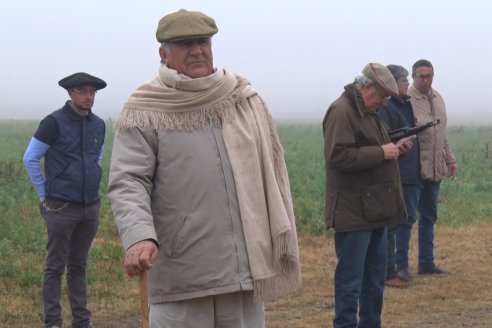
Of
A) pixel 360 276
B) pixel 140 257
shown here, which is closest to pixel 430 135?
pixel 360 276

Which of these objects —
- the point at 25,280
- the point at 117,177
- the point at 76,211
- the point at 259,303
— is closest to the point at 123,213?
the point at 117,177

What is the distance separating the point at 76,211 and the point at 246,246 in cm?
294

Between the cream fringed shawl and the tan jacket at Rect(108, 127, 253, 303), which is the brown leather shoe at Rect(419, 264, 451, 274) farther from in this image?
the tan jacket at Rect(108, 127, 253, 303)

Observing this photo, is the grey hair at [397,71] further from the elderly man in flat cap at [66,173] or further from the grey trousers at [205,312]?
the grey trousers at [205,312]

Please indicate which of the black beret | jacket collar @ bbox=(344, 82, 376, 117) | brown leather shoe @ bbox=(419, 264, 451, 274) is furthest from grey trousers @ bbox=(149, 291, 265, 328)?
brown leather shoe @ bbox=(419, 264, 451, 274)

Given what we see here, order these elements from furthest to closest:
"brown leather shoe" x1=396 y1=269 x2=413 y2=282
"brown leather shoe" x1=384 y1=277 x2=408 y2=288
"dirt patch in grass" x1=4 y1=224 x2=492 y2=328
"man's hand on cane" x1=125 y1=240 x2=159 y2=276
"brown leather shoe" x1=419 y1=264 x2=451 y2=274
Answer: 1. "brown leather shoe" x1=419 y1=264 x2=451 y2=274
2. "brown leather shoe" x1=396 y1=269 x2=413 y2=282
3. "brown leather shoe" x1=384 y1=277 x2=408 y2=288
4. "dirt patch in grass" x1=4 y1=224 x2=492 y2=328
5. "man's hand on cane" x1=125 y1=240 x2=159 y2=276

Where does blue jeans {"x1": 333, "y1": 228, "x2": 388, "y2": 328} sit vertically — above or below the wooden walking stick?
below

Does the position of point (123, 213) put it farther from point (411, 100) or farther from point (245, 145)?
point (411, 100)

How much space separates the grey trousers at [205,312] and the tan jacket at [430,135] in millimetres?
4427

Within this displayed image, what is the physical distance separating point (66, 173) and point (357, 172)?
1.92 metres

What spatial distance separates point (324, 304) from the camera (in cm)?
746

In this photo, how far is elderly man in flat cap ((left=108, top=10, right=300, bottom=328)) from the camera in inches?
140

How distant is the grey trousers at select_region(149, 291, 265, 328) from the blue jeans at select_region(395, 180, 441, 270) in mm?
4403

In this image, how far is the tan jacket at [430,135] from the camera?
25.8ft
